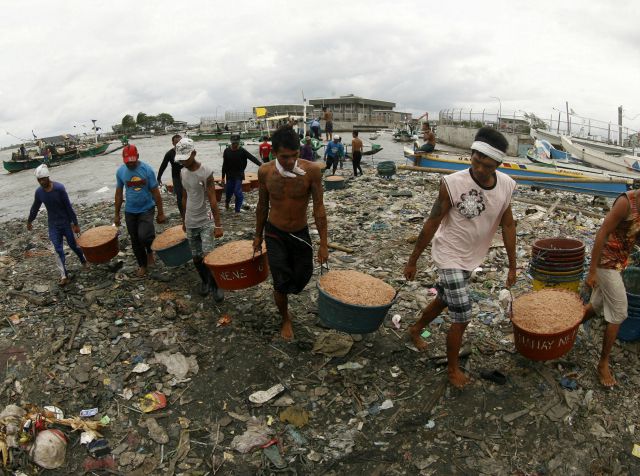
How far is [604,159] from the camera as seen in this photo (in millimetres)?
19781

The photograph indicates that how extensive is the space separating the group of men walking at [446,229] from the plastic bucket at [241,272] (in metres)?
0.18

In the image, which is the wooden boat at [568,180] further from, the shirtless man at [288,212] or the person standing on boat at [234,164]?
the shirtless man at [288,212]

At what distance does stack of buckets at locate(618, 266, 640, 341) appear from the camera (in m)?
3.39

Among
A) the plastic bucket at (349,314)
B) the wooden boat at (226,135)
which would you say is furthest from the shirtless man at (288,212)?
the wooden boat at (226,135)

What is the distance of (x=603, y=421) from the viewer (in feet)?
9.61

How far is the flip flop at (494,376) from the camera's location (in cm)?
326

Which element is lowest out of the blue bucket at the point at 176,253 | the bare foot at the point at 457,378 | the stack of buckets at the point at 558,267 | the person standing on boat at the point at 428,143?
the bare foot at the point at 457,378

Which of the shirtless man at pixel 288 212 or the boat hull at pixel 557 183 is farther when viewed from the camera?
the boat hull at pixel 557 183

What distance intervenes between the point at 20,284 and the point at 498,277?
6.40 m

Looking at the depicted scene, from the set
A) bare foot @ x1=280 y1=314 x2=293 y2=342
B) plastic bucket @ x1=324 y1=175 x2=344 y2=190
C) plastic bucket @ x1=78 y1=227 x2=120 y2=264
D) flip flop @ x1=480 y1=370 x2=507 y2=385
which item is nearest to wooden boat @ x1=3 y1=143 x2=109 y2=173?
plastic bucket @ x1=324 y1=175 x2=344 y2=190

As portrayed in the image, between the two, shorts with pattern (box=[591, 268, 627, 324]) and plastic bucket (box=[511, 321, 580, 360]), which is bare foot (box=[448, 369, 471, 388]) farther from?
shorts with pattern (box=[591, 268, 627, 324])

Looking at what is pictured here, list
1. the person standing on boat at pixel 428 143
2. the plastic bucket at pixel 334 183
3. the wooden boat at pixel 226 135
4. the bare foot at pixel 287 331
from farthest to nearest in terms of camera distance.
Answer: the wooden boat at pixel 226 135, the person standing on boat at pixel 428 143, the plastic bucket at pixel 334 183, the bare foot at pixel 287 331

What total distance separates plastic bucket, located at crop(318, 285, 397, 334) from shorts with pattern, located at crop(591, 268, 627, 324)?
5.27 ft

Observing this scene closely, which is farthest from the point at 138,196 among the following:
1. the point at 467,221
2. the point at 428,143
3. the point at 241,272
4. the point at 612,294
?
the point at 428,143
